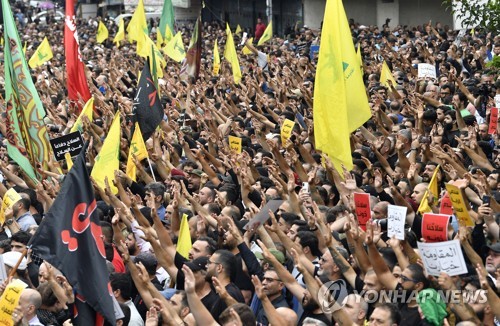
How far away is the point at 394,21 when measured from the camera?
36781mm

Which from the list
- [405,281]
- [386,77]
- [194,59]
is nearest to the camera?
[405,281]

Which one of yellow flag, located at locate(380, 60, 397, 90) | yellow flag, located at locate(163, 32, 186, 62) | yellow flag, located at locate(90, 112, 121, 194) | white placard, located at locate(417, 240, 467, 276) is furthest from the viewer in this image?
yellow flag, located at locate(163, 32, 186, 62)

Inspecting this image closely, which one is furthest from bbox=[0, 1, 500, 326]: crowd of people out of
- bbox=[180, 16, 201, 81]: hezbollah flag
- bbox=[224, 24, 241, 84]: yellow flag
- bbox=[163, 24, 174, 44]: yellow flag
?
bbox=[163, 24, 174, 44]: yellow flag

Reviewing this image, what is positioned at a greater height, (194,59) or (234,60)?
(194,59)

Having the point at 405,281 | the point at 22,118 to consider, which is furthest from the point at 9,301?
the point at 22,118

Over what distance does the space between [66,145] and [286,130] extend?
269 centimetres

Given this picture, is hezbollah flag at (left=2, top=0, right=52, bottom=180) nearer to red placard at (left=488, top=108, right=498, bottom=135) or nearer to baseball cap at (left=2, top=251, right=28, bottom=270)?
baseball cap at (left=2, top=251, right=28, bottom=270)

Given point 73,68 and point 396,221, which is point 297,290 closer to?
point 396,221

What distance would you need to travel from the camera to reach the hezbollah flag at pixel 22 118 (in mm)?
12773

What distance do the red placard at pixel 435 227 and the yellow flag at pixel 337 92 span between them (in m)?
2.24

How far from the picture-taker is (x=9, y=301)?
7438 millimetres

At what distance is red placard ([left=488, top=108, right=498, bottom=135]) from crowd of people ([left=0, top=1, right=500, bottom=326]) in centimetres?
4

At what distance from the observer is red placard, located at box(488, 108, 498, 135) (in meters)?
13.4

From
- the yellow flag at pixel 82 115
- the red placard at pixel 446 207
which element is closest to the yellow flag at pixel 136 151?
the yellow flag at pixel 82 115
